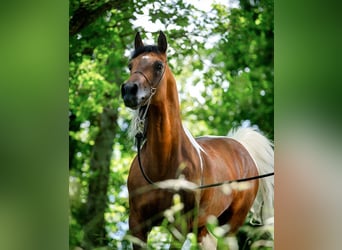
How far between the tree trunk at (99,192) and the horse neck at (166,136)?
0.22m

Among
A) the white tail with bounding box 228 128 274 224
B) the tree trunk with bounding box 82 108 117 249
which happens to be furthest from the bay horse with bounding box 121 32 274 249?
the tree trunk with bounding box 82 108 117 249

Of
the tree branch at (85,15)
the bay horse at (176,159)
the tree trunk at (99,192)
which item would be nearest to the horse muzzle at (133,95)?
the bay horse at (176,159)

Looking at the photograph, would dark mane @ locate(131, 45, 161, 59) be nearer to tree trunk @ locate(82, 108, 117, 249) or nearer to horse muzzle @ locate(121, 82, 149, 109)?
horse muzzle @ locate(121, 82, 149, 109)

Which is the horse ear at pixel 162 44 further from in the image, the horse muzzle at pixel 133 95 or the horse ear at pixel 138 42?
the horse muzzle at pixel 133 95

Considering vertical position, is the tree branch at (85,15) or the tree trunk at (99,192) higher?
the tree branch at (85,15)

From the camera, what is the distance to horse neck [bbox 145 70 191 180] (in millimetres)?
3584

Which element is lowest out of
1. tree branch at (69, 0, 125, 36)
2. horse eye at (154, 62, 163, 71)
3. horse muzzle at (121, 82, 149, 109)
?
horse muzzle at (121, 82, 149, 109)

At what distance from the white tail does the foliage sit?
0.19 feet

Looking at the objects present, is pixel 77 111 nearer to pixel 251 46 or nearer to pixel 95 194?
pixel 95 194

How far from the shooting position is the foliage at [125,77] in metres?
3.59
